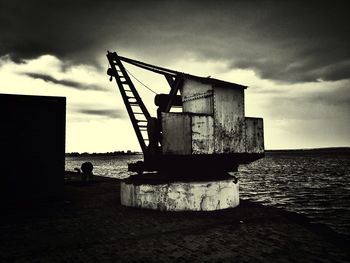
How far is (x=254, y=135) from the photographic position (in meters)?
10.6

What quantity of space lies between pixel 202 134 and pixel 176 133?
33.1 inches

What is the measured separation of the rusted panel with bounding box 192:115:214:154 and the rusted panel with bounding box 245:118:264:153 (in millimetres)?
1608

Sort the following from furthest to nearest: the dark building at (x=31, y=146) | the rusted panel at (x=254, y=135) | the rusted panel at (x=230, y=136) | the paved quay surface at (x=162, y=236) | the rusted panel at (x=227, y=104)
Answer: the rusted panel at (x=254, y=135), the rusted panel at (x=227, y=104), the rusted panel at (x=230, y=136), the dark building at (x=31, y=146), the paved quay surface at (x=162, y=236)

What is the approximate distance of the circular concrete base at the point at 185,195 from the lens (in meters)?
9.28

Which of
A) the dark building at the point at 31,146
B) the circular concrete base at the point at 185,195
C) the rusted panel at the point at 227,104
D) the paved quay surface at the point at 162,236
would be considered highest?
the rusted panel at the point at 227,104

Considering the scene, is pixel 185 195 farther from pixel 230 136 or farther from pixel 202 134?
pixel 230 136

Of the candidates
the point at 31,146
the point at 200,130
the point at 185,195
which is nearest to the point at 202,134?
the point at 200,130

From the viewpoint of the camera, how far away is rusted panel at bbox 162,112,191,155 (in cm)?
926

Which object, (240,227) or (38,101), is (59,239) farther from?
(38,101)

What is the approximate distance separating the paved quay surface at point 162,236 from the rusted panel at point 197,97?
352 cm

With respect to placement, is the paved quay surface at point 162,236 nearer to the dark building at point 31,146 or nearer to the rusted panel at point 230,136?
the dark building at point 31,146

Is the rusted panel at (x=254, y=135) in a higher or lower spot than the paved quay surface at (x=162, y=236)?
higher

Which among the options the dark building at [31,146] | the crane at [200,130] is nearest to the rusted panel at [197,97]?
the crane at [200,130]

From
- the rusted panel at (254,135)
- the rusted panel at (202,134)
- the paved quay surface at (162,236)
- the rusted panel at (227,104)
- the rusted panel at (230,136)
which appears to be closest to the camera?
the paved quay surface at (162,236)
